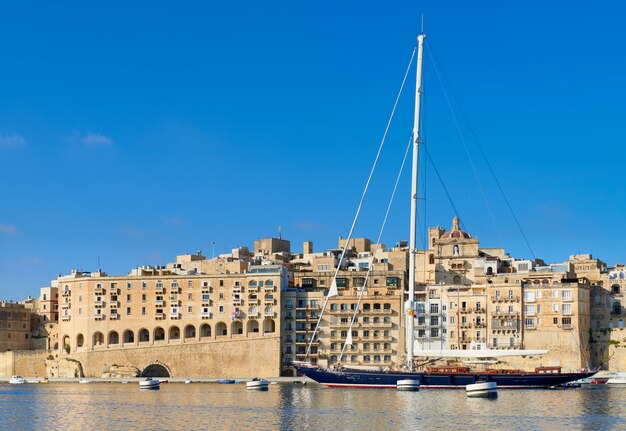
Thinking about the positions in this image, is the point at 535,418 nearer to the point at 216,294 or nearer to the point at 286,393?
the point at 286,393

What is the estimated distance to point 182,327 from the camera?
118938 mm

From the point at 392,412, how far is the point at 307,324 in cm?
5021

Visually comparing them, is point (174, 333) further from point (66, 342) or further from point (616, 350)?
point (616, 350)

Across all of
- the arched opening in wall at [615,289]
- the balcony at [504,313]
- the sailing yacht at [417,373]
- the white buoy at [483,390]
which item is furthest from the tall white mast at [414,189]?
the arched opening in wall at [615,289]

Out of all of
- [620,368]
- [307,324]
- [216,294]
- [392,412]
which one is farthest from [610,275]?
[392,412]

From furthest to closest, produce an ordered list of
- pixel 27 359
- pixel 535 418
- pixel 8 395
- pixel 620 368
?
pixel 27 359 → pixel 620 368 → pixel 8 395 → pixel 535 418

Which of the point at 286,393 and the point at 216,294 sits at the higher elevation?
the point at 216,294

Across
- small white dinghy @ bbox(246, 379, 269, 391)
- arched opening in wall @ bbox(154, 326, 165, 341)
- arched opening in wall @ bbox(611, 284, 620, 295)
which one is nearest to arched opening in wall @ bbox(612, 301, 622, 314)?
arched opening in wall @ bbox(611, 284, 620, 295)

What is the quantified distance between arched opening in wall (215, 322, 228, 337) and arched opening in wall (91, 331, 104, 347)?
Result: 12564mm

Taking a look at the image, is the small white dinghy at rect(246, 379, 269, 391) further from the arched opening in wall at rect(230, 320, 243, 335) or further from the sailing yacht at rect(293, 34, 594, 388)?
the arched opening in wall at rect(230, 320, 243, 335)

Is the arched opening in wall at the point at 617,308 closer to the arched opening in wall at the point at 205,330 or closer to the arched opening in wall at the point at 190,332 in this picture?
the arched opening in wall at the point at 205,330

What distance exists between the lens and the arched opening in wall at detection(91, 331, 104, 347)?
121231 mm

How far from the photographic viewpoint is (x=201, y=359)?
11744 centimetres

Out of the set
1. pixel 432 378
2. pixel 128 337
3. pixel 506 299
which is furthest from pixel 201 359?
pixel 432 378
